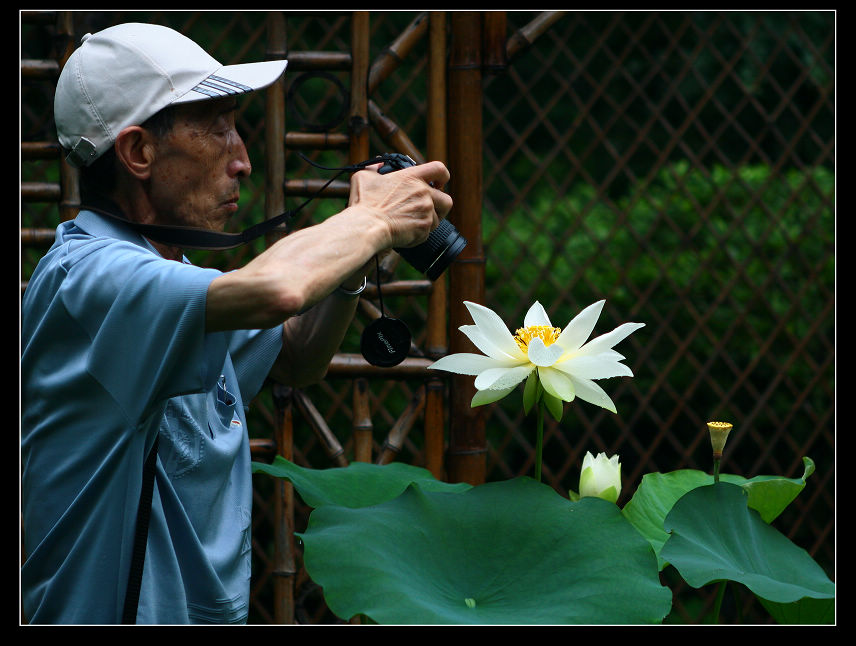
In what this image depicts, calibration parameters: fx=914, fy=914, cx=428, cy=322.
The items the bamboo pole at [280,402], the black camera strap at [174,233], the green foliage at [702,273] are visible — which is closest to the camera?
the black camera strap at [174,233]

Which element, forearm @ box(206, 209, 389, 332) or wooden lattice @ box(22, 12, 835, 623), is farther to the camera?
wooden lattice @ box(22, 12, 835, 623)

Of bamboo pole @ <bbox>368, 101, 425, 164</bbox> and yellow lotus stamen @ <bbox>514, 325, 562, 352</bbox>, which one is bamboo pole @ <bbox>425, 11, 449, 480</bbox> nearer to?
bamboo pole @ <bbox>368, 101, 425, 164</bbox>

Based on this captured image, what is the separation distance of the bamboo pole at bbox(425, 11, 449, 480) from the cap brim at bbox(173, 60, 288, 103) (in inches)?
25.3

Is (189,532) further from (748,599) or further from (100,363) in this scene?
(748,599)

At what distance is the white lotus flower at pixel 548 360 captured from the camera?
98cm

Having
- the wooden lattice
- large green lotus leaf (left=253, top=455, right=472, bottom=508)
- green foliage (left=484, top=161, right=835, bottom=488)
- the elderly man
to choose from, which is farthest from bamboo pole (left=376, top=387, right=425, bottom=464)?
green foliage (left=484, top=161, right=835, bottom=488)

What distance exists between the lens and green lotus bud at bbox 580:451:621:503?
101 centimetres

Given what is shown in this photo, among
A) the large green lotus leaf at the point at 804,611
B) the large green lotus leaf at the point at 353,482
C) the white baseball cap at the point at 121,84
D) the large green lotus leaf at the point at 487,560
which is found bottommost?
the large green lotus leaf at the point at 804,611

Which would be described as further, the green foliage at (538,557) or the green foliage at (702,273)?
the green foliage at (702,273)

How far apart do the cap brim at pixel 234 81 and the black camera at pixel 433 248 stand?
0.18 m

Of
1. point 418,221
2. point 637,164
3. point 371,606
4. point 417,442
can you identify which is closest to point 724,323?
point 637,164

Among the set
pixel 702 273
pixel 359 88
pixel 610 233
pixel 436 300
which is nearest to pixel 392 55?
pixel 359 88

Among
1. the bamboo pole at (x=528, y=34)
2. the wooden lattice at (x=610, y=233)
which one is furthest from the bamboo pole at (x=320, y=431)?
the bamboo pole at (x=528, y=34)

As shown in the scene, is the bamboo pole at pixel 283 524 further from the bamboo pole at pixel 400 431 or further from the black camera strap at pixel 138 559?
the black camera strap at pixel 138 559
